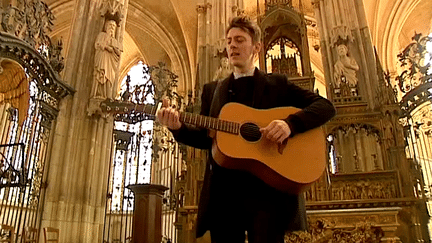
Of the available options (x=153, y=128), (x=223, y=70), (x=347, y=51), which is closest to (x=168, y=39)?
(x=223, y=70)

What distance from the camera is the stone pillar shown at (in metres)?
5.64

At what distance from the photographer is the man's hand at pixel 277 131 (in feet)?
4.78

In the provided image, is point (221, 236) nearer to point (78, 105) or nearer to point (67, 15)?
point (78, 105)

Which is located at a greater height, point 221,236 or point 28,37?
point 28,37

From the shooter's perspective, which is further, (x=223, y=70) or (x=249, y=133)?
(x=223, y=70)

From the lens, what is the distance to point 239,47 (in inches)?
66.7

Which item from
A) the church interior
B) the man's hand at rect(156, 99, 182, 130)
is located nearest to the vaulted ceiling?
the church interior

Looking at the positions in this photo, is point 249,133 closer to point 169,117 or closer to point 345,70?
point 169,117

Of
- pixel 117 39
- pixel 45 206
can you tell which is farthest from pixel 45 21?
pixel 45 206

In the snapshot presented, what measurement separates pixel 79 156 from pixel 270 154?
7142 millimetres

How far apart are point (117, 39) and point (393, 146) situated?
6.71 metres

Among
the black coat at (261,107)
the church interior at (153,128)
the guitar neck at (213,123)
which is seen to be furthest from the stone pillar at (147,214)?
the guitar neck at (213,123)

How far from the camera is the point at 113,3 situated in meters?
9.27

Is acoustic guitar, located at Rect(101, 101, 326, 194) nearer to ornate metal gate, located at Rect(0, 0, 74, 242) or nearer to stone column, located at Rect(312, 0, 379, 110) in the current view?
ornate metal gate, located at Rect(0, 0, 74, 242)
